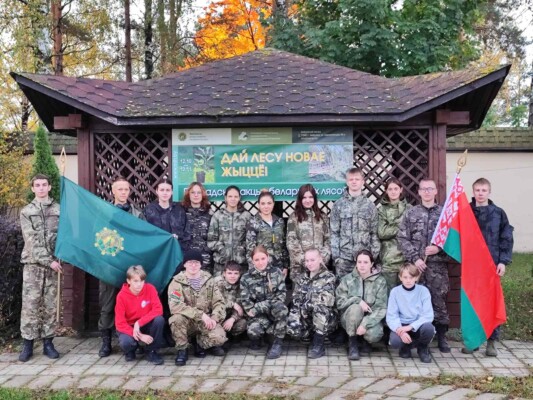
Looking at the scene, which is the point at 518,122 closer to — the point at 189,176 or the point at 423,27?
the point at 423,27

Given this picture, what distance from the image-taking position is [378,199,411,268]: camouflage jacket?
19.5 ft

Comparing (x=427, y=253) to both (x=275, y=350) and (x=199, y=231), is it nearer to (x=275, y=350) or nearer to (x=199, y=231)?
(x=275, y=350)

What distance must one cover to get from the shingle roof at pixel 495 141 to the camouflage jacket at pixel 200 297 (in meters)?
10.4

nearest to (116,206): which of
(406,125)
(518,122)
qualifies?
(406,125)

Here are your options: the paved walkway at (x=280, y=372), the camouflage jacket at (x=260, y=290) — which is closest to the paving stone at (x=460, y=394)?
A: the paved walkway at (x=280, y=372)

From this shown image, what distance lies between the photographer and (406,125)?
661cm

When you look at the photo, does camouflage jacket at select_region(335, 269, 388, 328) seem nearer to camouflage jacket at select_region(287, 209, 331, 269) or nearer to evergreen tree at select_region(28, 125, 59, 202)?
camouflage jacket at select_region(287, 209, 331, 269)

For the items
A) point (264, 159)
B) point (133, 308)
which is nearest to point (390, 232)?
point (264, 159)

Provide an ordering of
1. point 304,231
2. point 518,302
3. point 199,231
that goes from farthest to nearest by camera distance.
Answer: point 518,302, point 199,231, point 304,231

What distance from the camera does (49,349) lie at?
5.75 metres

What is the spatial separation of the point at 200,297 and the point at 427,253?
2.48 m

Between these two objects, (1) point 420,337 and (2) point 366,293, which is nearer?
(1) point 420,337

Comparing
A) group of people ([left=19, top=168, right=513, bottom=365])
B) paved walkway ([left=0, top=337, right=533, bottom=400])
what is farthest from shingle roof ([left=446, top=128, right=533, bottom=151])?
paved walkway ([left=0, top=337, right=533, bottom=400])

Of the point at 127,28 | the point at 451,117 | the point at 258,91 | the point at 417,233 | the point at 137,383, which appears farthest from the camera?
the point at 127,28
